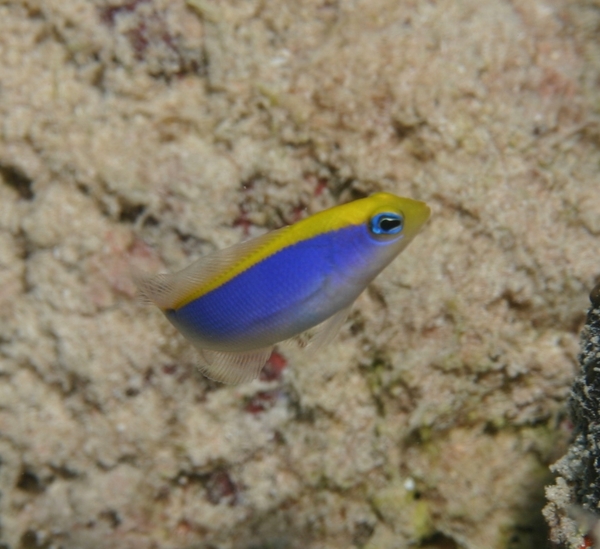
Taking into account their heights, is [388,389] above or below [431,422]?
above

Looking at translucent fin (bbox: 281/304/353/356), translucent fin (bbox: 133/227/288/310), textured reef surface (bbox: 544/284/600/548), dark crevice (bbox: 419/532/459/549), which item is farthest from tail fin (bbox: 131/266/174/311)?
dark crevice (bbox: 419/532/459/549)

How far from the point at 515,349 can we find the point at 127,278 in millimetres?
2397

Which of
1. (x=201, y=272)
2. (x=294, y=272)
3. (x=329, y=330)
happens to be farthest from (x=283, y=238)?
(x=329, y=330)

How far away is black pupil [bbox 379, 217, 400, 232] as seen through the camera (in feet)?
6.32

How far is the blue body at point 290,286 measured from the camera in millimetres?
1949

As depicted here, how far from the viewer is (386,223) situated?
6.34 ft

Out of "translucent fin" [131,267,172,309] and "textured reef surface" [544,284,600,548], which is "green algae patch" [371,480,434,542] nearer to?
"textured reef surface" [544,284,600,548]

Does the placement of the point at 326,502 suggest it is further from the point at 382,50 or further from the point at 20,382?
the point at 382,50

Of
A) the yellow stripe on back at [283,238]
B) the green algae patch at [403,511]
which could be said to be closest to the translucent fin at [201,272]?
the yellow stripe on back at [283,238]

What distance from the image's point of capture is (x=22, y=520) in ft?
11.2

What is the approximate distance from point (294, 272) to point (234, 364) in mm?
593

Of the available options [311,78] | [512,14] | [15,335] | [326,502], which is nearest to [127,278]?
[15,335]

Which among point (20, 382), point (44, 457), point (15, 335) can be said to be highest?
point (15, 335)

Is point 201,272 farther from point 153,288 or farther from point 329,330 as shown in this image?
point 329,330
